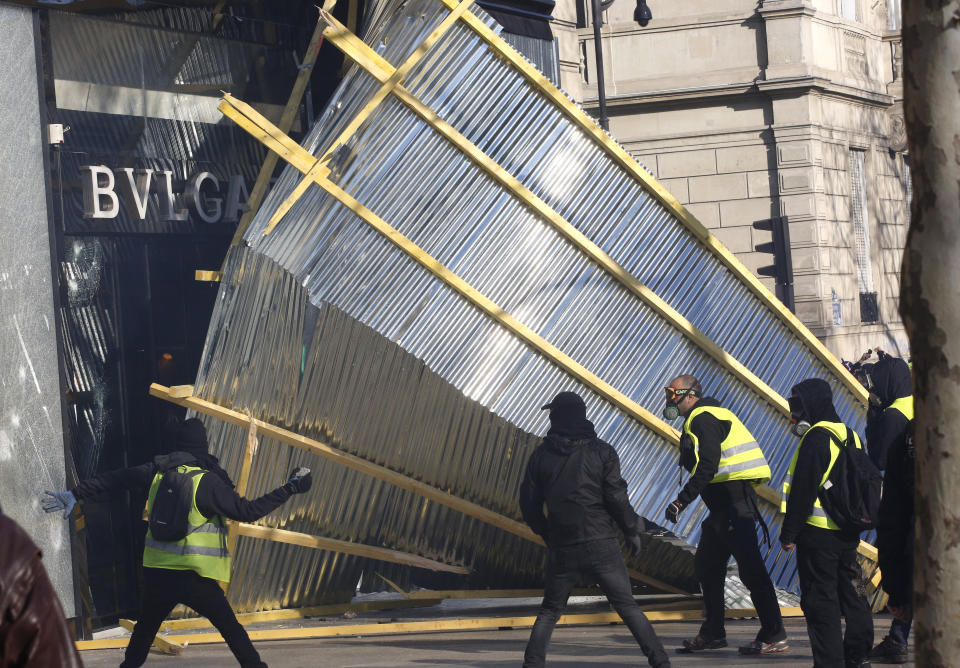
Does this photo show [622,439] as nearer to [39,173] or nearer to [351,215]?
[351,215]

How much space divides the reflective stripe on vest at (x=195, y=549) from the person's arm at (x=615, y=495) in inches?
76.0

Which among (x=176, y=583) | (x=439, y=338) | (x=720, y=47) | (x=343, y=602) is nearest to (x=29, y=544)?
(x=176, y=583)

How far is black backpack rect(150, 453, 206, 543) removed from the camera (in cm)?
690

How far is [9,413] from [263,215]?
1955mm

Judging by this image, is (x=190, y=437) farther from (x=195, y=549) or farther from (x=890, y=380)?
(x=890, y=380)

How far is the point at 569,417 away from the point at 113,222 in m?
4.01

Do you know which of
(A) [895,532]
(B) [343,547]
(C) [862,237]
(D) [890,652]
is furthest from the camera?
(C) [862,237]

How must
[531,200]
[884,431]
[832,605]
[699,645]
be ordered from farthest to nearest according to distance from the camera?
[531,200], [884,431], [699,645], [832,605]

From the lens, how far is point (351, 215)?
8.38 meters

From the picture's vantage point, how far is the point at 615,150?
923 cm

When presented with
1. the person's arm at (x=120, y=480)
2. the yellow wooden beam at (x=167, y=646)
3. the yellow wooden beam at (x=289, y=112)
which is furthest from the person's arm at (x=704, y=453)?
the yellow wooden beam at (x=289, y=112)

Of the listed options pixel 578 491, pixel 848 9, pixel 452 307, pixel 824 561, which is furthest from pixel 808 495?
pixel 848 9

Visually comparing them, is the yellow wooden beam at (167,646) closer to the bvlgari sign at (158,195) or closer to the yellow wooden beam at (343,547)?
the yellow wooden beam at (343,547)

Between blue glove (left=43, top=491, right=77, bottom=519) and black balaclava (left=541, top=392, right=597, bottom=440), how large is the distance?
305 cm
